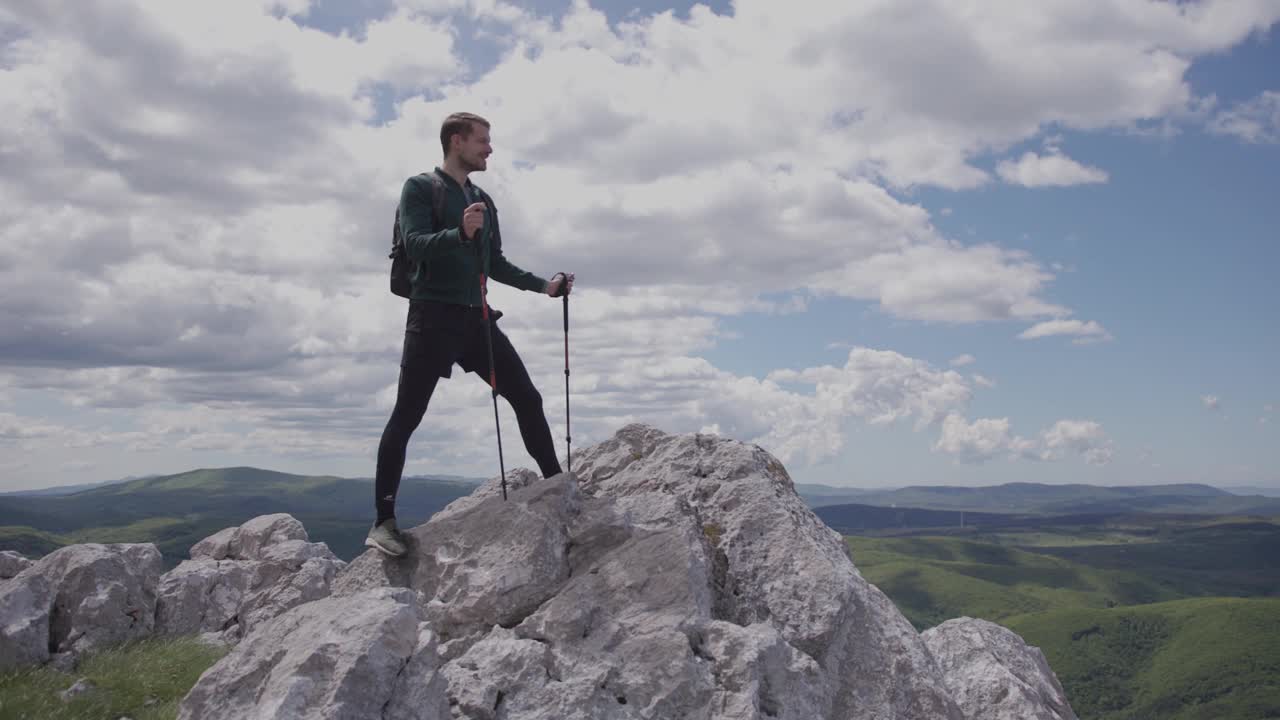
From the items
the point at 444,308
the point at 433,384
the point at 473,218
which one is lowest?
the point at 433,384

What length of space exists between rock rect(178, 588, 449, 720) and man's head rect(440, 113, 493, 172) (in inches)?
200

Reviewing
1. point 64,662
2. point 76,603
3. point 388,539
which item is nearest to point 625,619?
point 388,539

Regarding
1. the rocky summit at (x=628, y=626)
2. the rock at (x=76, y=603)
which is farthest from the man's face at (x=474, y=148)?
the rock at (x=76, y=603)

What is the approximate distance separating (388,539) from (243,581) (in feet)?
45.5

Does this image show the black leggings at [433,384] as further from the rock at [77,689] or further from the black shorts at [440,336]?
the rock at [77,689]

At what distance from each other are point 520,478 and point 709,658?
5.12 m

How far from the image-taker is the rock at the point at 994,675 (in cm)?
1070

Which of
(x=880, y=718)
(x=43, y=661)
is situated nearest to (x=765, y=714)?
(x=880, y=718)

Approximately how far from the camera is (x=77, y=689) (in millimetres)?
10867

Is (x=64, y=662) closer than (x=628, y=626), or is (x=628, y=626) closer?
(x=628, y=626)

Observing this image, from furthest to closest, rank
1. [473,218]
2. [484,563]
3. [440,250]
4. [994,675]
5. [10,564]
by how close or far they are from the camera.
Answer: [10,564]
[994,675]
[440,250]
[484,563]
[473,218]

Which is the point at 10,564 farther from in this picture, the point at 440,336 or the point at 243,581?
the point at 440,336

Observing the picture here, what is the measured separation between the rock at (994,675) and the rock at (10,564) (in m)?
19.7

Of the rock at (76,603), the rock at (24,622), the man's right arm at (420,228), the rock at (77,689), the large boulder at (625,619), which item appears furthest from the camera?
the rock at (76,603)
